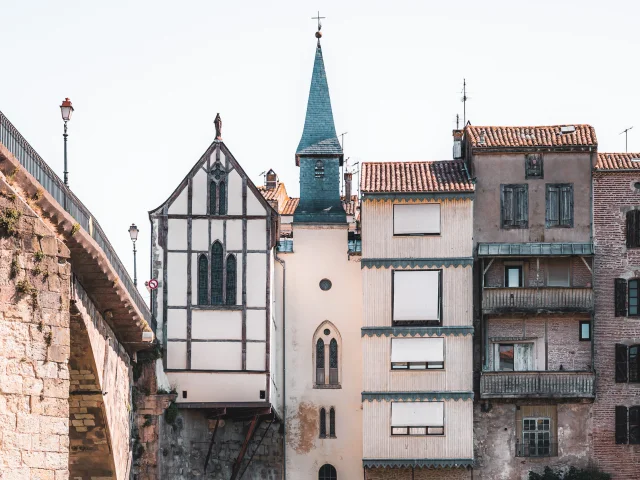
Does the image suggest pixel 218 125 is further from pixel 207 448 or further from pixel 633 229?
pixel 633 229

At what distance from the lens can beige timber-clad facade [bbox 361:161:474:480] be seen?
5719 centimetres

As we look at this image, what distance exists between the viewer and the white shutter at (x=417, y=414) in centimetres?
5719

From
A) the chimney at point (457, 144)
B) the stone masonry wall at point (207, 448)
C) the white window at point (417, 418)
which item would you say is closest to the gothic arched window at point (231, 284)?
the stone masonry wall at point (207, 448)

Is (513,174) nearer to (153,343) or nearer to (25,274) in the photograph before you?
(153,343)

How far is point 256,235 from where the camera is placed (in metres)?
56.4

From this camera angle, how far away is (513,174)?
193 feet

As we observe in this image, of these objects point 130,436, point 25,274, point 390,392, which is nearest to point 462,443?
point 390,392

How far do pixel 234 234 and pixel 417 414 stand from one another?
8538mm

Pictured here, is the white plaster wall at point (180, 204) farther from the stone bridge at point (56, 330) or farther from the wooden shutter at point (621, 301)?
the wooden shutter at point (621, 301)

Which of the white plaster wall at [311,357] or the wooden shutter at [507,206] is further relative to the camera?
the white plaster wall at [311,357]

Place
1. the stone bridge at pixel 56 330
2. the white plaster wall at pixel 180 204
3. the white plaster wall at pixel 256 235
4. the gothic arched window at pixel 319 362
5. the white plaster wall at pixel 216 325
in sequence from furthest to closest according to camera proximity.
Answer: the gothic arched window at pixel 319 362 → the white plaster wall at pixel 180 204 → the white plaster wall at pixel 256 235 → the white plaster wall at pixel 216 325 → the stone bridge at pixel 56 330

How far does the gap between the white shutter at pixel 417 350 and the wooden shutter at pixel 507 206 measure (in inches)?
186

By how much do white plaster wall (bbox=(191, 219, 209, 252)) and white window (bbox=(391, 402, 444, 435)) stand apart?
8217 mm

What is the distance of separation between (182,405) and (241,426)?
3778 mm
